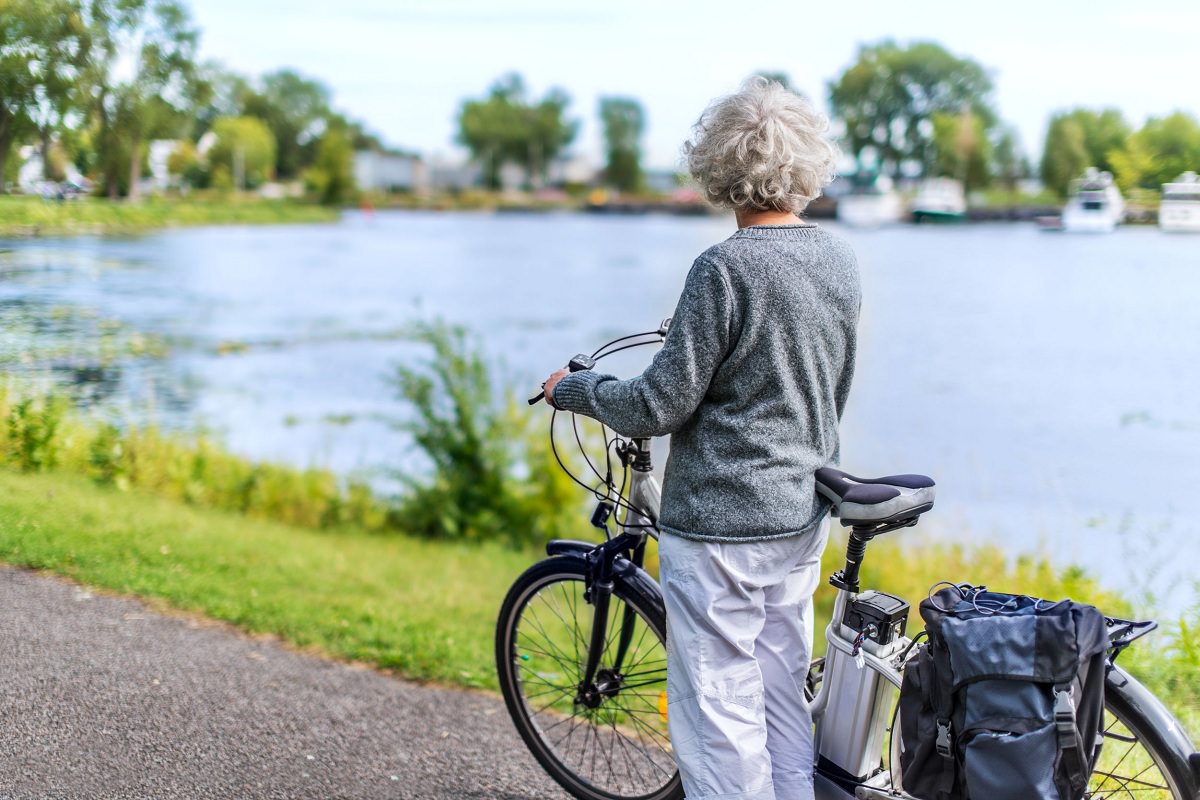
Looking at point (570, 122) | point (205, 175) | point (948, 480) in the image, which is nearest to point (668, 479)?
point (205, 175)

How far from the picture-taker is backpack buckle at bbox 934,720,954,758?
240cm

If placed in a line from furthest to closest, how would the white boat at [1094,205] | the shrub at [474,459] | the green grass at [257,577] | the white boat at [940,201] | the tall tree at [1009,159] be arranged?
1. the white boat at [940,201]
2. the shrub at [474,459]
3. the tall tree at [1009,159]
4. the white boat at [1094,205]
5. the green grass at [257,577]

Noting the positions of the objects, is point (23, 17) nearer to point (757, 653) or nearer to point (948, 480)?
point (757, 653)

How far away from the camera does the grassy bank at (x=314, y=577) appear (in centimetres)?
463

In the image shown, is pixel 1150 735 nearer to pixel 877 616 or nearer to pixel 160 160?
pixel 877 616

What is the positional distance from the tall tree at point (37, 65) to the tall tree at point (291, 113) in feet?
10.6

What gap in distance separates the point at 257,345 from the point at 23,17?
11.9 meters

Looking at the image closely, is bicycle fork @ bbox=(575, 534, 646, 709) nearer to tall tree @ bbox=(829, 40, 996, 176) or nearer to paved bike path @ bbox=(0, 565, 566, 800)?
paved bike path @ bbox=(0, 565, 566, 800)

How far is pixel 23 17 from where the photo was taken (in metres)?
5.68

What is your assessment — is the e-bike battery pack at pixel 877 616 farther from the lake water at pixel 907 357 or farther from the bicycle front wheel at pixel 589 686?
the lake water at pixel 907 357

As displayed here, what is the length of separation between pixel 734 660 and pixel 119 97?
222 inches

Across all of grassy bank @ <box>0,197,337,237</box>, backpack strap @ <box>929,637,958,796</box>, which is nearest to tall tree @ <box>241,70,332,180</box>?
grassy bank @ <box>0,197,337,237</box>

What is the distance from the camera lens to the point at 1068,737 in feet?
7.33

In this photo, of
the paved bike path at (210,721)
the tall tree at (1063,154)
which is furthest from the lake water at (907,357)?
the paved bike path at (210,721)
